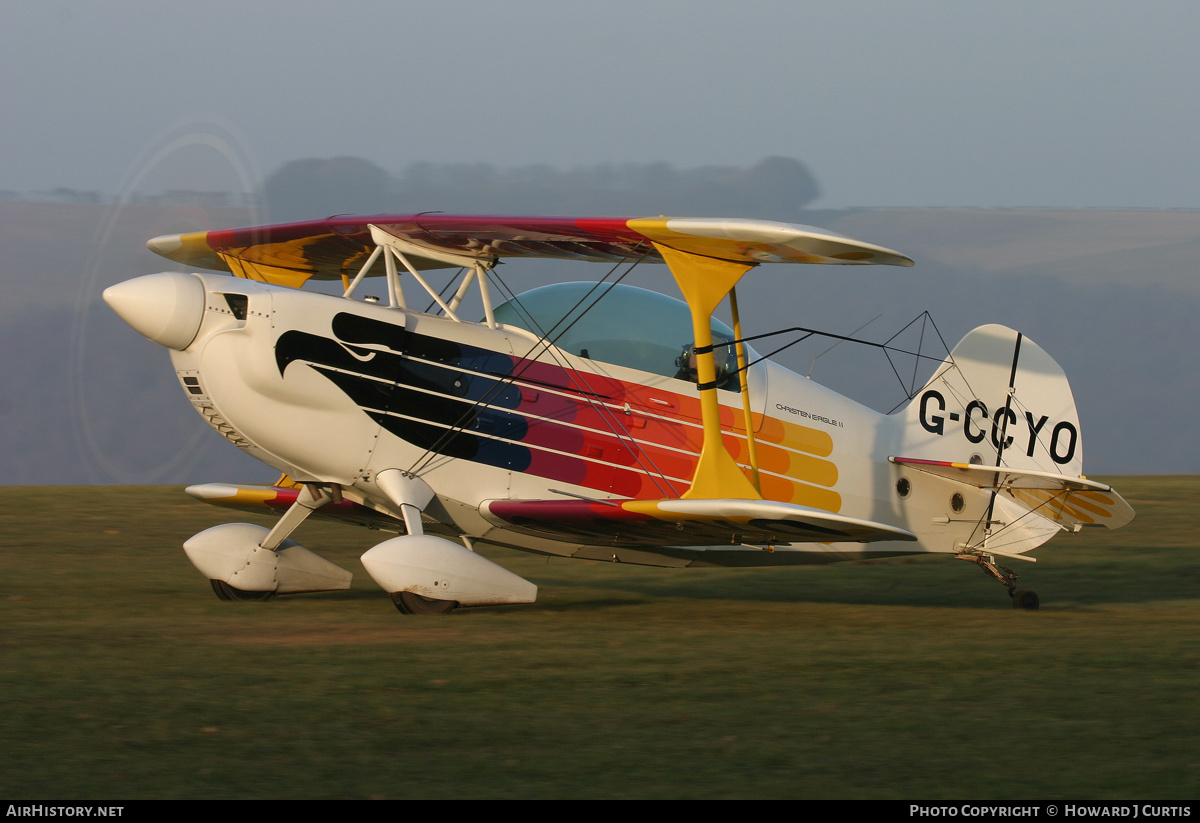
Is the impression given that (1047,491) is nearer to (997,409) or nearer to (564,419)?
(997,409)

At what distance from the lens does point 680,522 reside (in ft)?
27.1

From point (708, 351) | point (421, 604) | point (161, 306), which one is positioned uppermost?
point (161, 306)

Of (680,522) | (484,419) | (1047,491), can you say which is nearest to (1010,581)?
(1047,491)

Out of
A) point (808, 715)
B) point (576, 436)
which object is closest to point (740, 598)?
point (576, 436)

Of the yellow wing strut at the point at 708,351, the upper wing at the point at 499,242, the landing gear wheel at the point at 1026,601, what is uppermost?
the upper wing at the point at 499,242

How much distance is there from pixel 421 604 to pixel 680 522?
77.1 inches

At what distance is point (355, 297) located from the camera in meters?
9.41

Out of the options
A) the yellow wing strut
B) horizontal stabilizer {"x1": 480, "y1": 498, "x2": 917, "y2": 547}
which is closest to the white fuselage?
horizontal stabilizer {"x1": 480, "y1": 498, "x2": 917, "y2": 547}

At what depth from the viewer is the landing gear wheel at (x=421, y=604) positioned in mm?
8414

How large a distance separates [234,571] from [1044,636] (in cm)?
620

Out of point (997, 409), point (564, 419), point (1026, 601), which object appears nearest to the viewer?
point (564, 419)

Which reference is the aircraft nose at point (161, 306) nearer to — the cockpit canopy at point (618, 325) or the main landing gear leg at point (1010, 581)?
the cockpit canopy at point (618, 325)

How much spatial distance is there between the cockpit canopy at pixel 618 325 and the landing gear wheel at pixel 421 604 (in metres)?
2.34

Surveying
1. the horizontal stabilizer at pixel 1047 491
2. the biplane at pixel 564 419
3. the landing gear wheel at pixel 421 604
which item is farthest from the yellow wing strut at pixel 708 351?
the horizontal stabilizer at pixel 1047 491
